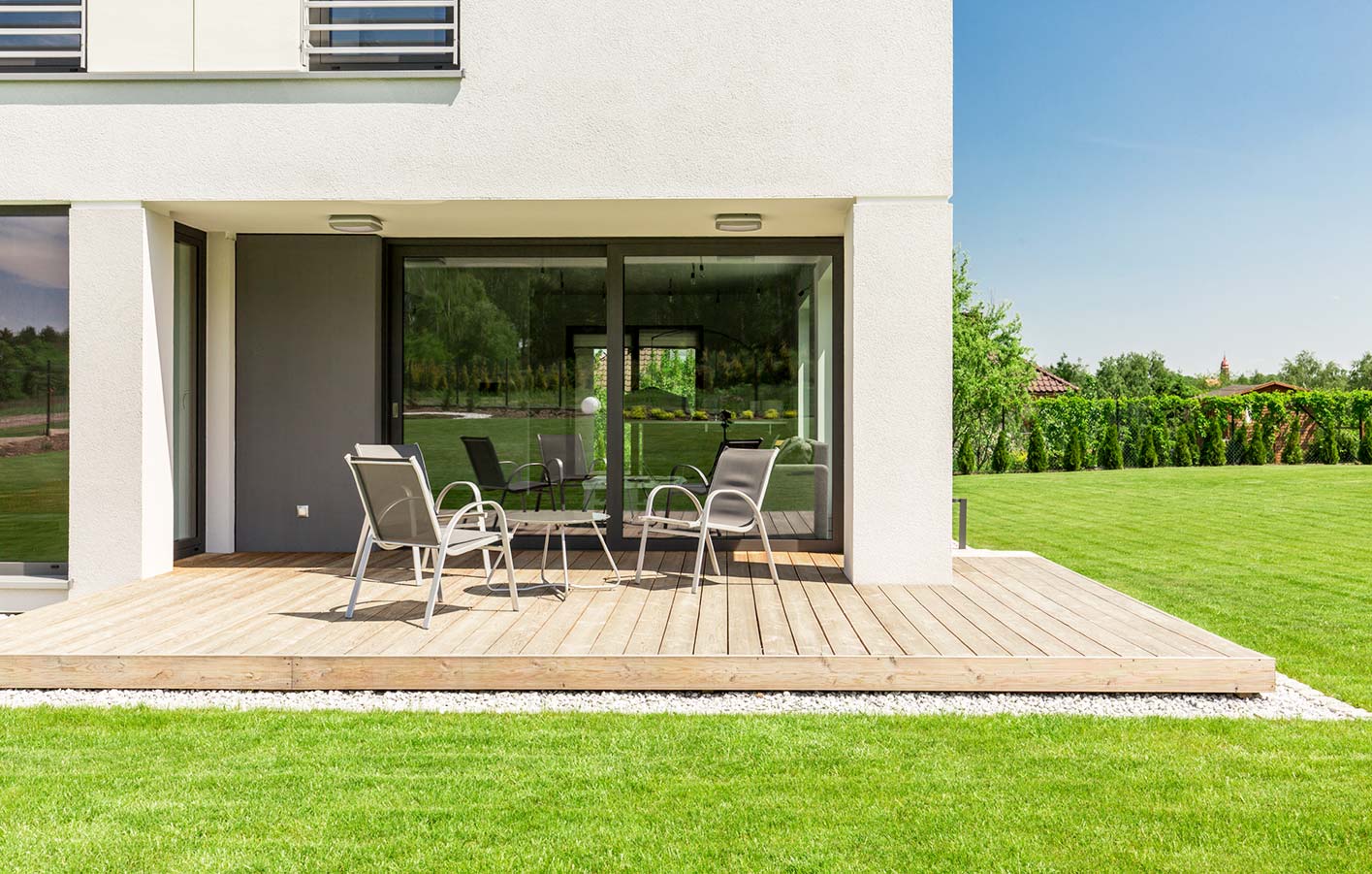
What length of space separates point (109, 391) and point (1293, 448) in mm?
24122

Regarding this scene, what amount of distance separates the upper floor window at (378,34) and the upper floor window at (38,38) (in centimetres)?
144

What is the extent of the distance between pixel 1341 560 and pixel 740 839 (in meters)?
8.60

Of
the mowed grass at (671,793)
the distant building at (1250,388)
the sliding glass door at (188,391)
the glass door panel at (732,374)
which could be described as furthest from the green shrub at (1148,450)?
the distant building at (1250,388)

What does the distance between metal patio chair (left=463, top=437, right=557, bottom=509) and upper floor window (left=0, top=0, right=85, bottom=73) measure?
11.8 ft

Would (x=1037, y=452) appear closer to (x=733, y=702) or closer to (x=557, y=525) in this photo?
(x=557, y=525)

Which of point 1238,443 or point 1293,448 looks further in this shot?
point 1238,443

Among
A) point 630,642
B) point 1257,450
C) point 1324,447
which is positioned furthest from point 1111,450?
point 630,642

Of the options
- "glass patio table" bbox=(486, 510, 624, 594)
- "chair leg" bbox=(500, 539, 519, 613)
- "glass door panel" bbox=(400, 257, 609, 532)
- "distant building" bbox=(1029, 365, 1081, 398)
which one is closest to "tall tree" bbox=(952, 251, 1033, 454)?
"distant building" bbox=(1029, 365, 1081, 398)

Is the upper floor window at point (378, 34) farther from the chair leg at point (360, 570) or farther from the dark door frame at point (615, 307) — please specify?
the chair leg at point (360, 570)

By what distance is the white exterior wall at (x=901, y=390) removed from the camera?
20.3ft

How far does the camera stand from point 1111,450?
74.5 feet

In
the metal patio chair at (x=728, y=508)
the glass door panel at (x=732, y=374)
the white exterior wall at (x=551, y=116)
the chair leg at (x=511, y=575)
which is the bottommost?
the chair leg at (x=511, y=575)

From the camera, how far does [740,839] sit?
285 centimetres

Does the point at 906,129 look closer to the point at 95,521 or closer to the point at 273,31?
the point at 273,31
